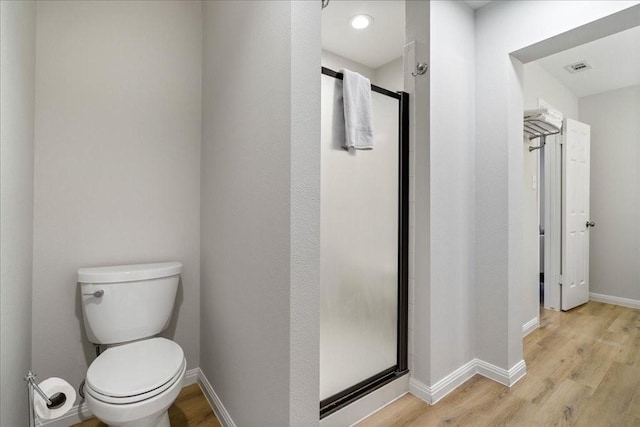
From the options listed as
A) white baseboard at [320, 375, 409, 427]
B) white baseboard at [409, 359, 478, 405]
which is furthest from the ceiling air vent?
white baseboard at [320, 375, 409, 427]

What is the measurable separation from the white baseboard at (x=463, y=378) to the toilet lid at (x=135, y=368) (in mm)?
1332

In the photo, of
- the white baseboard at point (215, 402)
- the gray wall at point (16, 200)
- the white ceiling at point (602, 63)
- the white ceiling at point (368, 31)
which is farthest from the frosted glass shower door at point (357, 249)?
the white ceiling at point (602, 63)

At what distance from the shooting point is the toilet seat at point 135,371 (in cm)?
115

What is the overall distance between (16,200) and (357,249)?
149cm

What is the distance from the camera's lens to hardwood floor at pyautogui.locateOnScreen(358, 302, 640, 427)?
1614mm

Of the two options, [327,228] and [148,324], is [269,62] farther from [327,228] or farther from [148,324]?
[148,324]

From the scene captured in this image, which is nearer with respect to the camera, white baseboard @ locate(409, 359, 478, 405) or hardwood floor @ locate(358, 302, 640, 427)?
hardwood floor @ locate(358, 302, 640, 427)

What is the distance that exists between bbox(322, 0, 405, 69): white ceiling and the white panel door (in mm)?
2077

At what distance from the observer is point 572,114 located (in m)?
3.69

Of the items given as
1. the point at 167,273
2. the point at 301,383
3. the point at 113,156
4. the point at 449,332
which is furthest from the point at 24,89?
the point at 449,332

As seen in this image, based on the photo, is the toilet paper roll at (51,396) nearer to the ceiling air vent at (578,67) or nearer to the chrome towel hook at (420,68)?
the chrome towel hook at (420,68)

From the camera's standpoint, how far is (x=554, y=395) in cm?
182

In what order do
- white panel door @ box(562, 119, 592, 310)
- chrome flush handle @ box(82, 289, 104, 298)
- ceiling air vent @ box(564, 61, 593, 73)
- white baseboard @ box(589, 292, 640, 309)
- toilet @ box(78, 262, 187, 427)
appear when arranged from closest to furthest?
toilet @ box(78, 262, 187, 427)
chrome flush handle @ box(82, 289, 104, 298)
ceiling air vent @ box(564, 61, 593, 73)
white panel door @ box(562, 119, 592, 310)
white baseboard @ box(589, 292, 640, 309)

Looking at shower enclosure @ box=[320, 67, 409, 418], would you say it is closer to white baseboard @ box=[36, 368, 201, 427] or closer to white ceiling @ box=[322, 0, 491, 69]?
white ceiling @ box=[322, 0, 491, 69]
